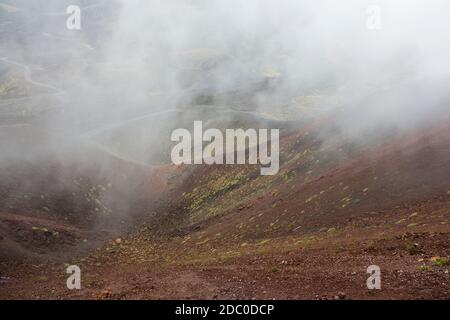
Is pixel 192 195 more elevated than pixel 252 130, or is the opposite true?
pixel 252 130

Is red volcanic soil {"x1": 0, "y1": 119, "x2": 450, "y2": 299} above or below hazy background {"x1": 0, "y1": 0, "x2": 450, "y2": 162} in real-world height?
below

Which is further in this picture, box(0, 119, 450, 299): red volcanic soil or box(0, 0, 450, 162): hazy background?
box(0, 0, 450, 162): hazy background

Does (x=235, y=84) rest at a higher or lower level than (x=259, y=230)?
higher

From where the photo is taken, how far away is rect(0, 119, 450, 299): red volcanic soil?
21.7 m

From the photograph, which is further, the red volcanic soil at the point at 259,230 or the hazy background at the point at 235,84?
the hazy background at the point at 235,84

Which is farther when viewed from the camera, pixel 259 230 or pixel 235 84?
pixel 235 84

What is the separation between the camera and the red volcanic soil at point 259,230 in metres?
21.7

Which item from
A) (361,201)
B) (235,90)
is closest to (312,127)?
(361,201)

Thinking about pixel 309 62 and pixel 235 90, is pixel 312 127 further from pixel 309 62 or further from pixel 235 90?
pixel 309 62

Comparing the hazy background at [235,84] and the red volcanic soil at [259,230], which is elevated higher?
the hazy background at [235,84]

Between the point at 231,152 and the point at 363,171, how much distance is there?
115ft

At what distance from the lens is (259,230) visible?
37875mm

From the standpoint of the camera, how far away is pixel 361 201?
35.0m
